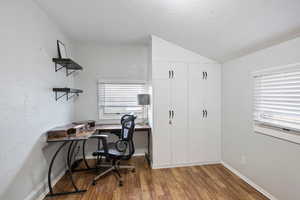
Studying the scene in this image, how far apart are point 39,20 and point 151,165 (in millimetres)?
2986

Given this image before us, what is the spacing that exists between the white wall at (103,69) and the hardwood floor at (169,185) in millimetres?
958

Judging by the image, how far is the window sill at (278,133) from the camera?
173 centimetres

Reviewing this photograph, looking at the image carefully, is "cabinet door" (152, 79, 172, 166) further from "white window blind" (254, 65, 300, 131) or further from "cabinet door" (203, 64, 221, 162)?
"white window blind" (254, 65, 300, 131)

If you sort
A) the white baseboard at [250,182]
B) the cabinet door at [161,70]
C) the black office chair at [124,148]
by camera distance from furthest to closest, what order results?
1. the cabinet door at [161,70]
2. the black office chair at [124,148]
3. the white baseboard at [250,182]

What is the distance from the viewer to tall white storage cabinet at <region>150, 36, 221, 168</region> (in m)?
2.91

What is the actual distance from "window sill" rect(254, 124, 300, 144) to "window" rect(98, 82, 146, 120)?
2.28 meters

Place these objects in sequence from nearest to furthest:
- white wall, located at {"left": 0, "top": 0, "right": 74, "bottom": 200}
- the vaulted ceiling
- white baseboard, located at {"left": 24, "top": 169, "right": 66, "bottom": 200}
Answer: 1. white wall, located at {"left": 0, "top": 0, "right": 74, "bottom": 200}
2. the vaulted ceiling
3. white baseboard, located at {"left": 24, "top": 169, "right": 66, "bottom": 200}

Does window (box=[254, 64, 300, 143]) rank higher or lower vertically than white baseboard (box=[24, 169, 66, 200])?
higher

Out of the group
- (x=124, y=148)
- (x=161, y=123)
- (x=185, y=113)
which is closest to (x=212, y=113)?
(x=185, y=113)

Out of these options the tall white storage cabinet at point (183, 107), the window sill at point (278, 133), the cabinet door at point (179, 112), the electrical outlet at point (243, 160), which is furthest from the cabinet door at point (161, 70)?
the electrical outlet at point (243, 160)

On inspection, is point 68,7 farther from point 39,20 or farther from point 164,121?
point 164,121

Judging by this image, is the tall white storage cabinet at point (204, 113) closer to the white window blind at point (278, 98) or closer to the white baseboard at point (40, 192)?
the white window blind at point (278, 98)

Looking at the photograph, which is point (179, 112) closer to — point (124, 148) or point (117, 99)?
point (124, 148)

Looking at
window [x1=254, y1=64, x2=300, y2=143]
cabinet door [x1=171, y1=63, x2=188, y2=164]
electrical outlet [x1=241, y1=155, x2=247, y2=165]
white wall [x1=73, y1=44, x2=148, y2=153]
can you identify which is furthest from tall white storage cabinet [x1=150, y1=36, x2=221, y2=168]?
window [x1=254, y1=64, x2=300, y2=143]
